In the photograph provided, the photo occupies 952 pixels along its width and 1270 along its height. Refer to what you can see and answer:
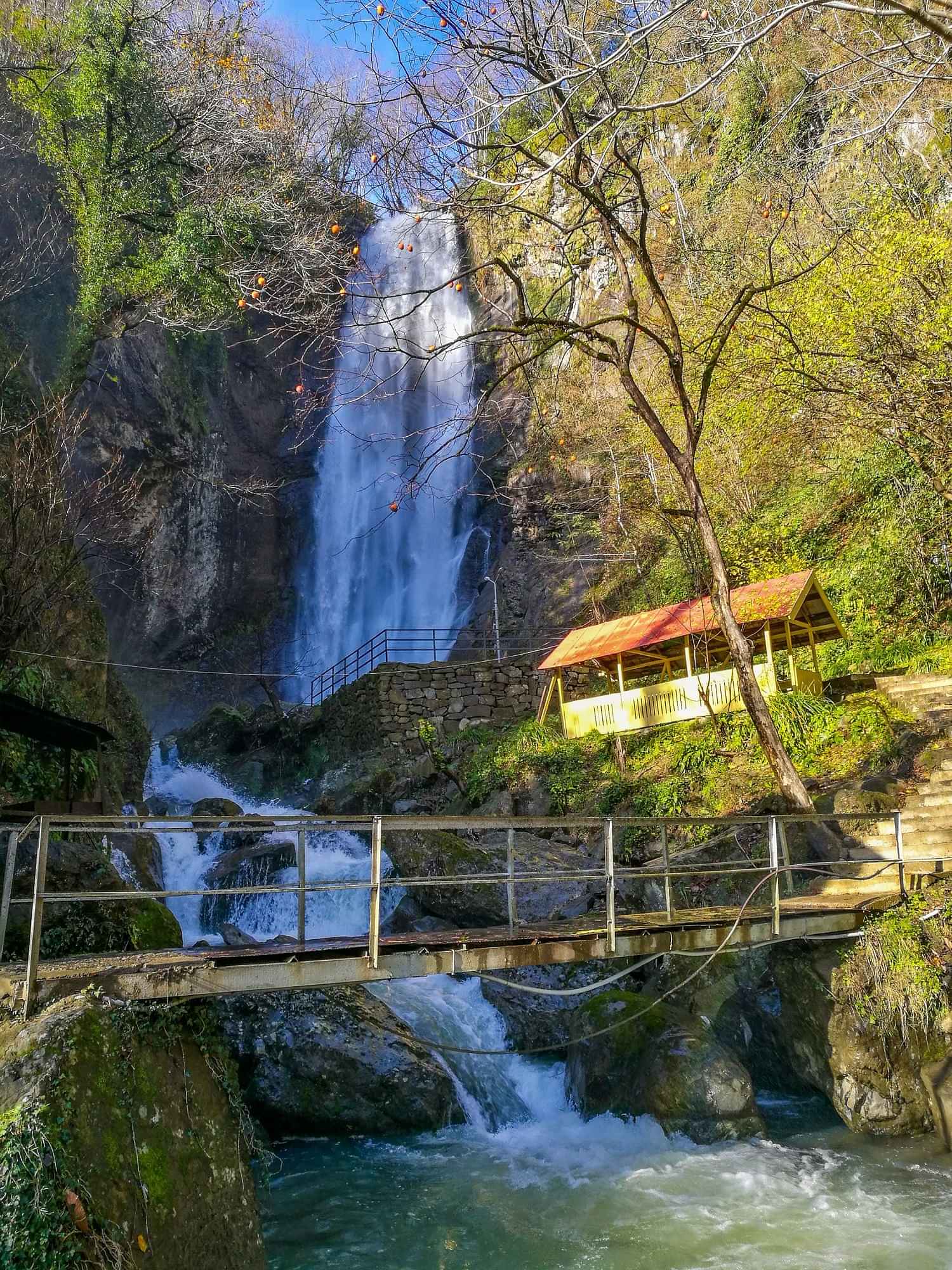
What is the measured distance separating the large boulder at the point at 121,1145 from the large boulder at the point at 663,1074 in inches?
158

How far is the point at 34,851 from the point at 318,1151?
13.7 feet

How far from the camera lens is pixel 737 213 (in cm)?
2503

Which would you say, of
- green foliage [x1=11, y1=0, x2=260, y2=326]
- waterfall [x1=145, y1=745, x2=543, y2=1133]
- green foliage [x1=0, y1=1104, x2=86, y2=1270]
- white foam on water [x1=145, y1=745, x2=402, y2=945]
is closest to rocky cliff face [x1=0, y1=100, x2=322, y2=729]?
green foliage [x1=11, y1=0, x2=260, y2=326]

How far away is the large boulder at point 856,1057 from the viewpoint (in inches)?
315

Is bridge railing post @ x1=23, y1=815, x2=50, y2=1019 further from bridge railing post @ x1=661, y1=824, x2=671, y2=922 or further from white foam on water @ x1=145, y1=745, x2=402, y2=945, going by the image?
white foam on water @ x1=145, y1=745, x2=402, y2=945

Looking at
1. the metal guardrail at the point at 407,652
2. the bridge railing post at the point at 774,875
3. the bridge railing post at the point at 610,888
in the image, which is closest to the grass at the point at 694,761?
the bridge railing post at the point at 774,875

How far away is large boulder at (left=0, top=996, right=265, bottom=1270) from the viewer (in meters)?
3.78

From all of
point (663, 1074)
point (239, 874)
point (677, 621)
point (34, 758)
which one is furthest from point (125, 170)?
point (663, 1074)

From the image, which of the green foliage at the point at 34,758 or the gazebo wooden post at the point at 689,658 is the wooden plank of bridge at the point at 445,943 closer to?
the green foliage at the point at 34,758

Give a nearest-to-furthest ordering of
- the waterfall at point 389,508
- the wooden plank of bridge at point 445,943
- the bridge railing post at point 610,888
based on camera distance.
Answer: the wooden plank of bridge at point 445,943 < the bridge railing post at point 610,888 < the waterfall at point 389,508

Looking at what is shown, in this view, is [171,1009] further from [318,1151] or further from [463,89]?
[463,89]

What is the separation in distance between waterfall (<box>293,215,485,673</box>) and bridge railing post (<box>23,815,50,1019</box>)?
24.7m

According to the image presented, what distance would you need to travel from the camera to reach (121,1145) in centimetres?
425

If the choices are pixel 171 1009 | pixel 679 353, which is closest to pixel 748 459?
pixel 679 353
